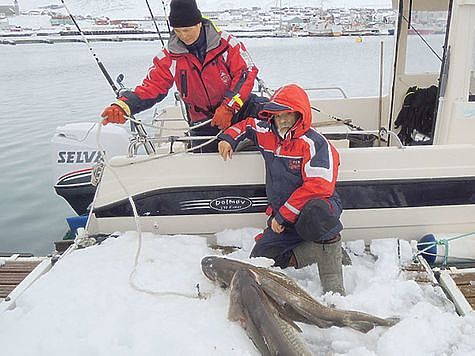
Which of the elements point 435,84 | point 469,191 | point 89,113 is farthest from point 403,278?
point 89,113

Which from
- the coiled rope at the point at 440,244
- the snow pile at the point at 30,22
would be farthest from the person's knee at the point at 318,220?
the snow pile at the point at 30,22

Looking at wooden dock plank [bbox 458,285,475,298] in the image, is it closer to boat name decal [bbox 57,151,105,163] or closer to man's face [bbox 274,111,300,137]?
man's face [bbox 274,111,300,137]

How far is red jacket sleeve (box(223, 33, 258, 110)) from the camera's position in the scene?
420 centimetres

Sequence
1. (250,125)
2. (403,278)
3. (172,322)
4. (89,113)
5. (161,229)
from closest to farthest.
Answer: (172,322)
(403,278)
(250,125)
(161,229)
(89,113)

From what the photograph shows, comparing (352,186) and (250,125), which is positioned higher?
A: (250,125)

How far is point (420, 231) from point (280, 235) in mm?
1447

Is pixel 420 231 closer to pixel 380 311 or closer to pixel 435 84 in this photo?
pixel 380 311

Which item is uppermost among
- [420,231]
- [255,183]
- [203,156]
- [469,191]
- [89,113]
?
[203,156]

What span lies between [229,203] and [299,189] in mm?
840

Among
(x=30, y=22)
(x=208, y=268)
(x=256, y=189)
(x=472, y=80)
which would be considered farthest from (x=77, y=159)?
(x=30, y=22)

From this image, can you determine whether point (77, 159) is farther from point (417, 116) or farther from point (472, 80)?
point (472, 80)

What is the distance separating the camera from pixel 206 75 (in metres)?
4.35

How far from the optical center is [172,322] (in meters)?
3.21

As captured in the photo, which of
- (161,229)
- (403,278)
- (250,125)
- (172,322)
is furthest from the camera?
(161,229)
